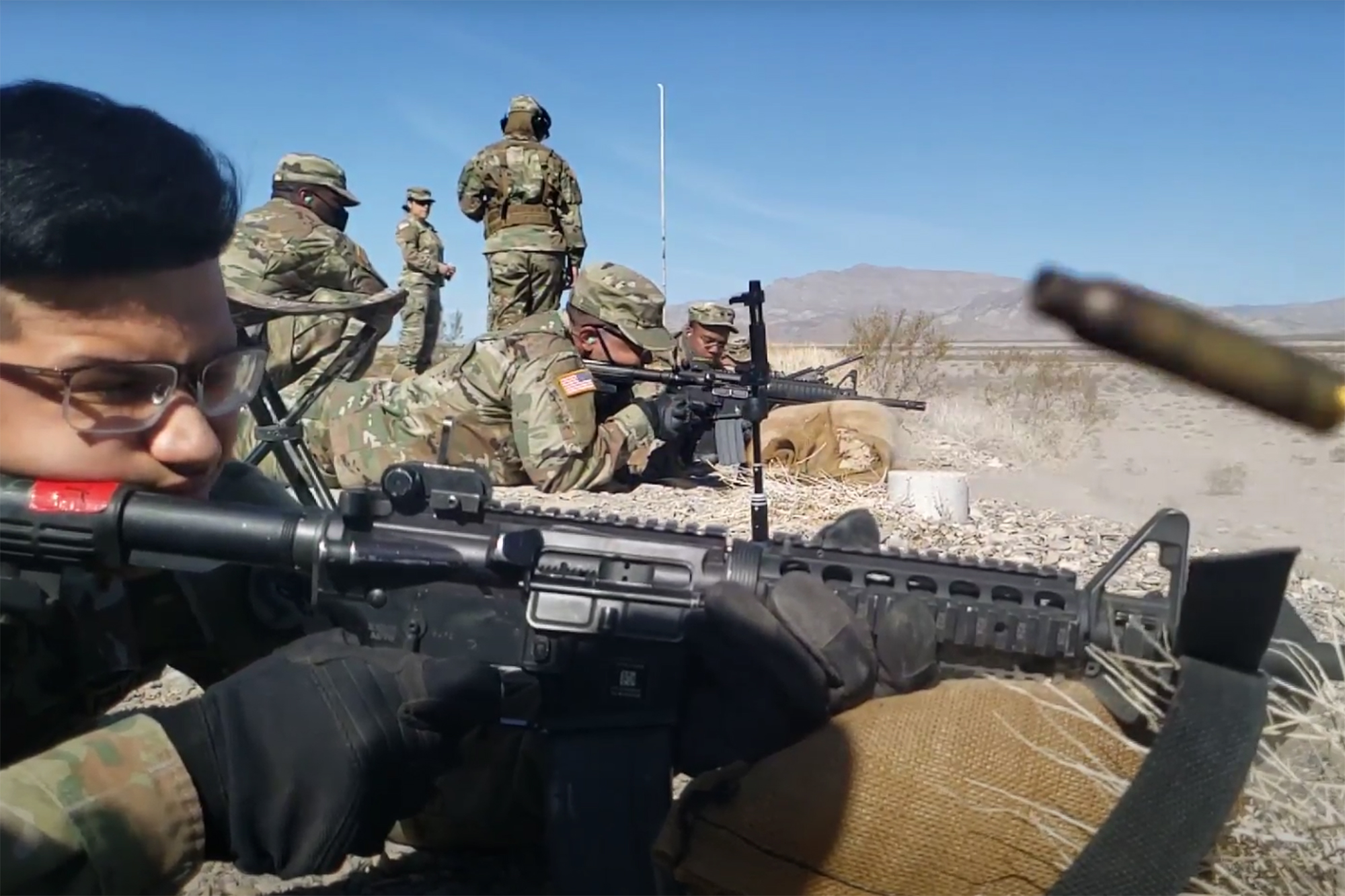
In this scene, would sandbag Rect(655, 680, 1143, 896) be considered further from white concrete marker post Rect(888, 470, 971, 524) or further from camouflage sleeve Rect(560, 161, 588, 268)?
camouflage sleeve Rect(560, 161, 588, 268)

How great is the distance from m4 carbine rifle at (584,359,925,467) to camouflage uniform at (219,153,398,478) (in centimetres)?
194

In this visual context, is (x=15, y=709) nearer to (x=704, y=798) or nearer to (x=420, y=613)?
(x=420, y=613)

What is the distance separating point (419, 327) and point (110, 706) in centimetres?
1269

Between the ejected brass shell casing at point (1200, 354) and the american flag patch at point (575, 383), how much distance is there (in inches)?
258

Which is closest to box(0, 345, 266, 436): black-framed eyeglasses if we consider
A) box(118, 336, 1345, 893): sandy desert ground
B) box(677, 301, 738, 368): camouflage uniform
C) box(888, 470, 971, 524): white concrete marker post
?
box(118, 336, 1345, 893): sandy desert ground

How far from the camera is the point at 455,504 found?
1910 mm

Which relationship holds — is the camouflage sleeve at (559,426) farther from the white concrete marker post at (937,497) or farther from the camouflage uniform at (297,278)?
the white concrete marker post at (937,497)

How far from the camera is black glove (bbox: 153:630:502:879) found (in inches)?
62.9

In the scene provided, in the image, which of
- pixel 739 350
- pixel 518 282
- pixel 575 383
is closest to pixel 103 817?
pixel 575 383

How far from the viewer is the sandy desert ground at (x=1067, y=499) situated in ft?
7.26

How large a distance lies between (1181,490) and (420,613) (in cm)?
851

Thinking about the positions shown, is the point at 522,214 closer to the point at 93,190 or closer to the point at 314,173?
the point at 314,173

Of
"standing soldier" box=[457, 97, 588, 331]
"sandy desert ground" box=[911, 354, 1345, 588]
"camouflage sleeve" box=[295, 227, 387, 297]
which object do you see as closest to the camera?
"camouflage sleeve" box=[295, 227, 387, 297]

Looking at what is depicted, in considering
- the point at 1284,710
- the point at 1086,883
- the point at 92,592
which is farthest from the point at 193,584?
the point at 1284,710
